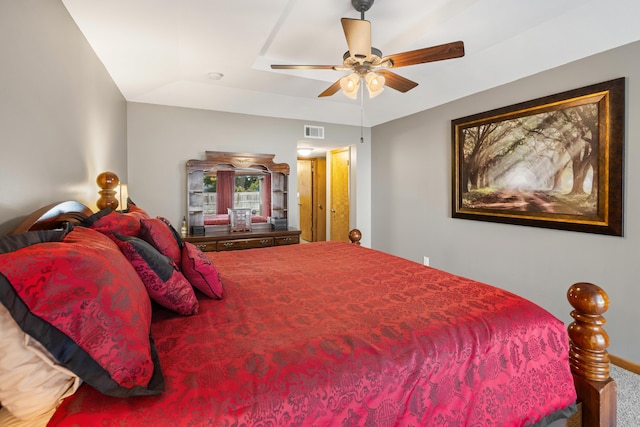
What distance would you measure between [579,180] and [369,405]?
8.87 ft

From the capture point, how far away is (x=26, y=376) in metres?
0.71

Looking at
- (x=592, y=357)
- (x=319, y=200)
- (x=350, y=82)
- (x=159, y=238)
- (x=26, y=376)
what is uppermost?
(x=350, y=82)

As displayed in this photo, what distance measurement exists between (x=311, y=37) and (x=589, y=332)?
2.80m

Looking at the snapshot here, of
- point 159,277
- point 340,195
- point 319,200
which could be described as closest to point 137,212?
point 159,277

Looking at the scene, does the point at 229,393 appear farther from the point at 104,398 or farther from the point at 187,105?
the point at 187,105

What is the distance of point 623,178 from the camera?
91.0 inches

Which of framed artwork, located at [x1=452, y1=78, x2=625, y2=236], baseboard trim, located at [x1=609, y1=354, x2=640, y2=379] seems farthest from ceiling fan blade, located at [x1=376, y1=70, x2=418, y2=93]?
baseboard trim, located at [x1=609, y1=354, x2=640, y2=379]

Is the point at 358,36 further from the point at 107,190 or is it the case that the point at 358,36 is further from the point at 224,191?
the point at 224,191

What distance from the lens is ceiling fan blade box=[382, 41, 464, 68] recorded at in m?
1.91

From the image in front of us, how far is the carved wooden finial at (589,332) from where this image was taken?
1266 millimetres

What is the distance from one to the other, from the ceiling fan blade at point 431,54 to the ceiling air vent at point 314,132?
2.60 metres

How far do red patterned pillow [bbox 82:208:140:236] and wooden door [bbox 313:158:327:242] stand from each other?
4.98 meters

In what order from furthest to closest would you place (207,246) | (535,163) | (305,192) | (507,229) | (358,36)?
(305,192) → (207,246) → (507,229) → (535,163) → (358,36)

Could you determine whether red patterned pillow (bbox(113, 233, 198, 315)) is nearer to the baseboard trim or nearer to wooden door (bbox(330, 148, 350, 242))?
the baseboard trim
